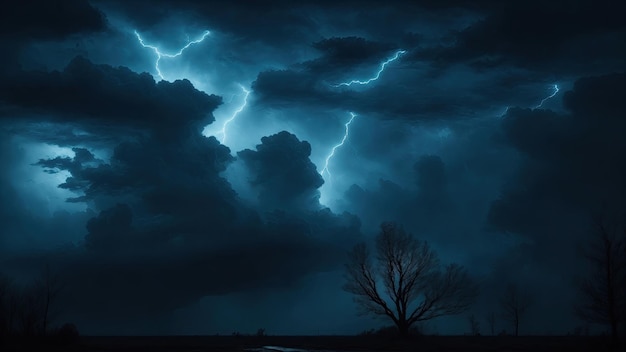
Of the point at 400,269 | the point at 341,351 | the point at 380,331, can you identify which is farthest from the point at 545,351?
the point at 380,331

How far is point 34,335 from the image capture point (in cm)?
5091

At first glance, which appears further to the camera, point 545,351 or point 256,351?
point 256,351

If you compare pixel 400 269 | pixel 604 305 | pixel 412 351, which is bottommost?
pixel 412 351

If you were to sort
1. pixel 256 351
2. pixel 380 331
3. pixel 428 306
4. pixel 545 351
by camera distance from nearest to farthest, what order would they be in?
1. pixel 545 351
2. pixel 256 351
3. pixel 428 306
4. pixel 380 331

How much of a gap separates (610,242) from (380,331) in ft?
95.1

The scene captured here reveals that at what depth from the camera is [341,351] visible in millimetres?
40562

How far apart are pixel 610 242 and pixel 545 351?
29.0 feet

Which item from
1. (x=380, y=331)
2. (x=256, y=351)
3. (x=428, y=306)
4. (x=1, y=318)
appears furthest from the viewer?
(x=380, y=331)

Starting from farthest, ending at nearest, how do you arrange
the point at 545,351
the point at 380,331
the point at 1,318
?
the point at 380,331 → the point at 1,318 → the point at 545,351

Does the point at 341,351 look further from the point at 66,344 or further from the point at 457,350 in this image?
→ the point at 66,344

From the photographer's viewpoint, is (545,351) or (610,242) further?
(610,242)

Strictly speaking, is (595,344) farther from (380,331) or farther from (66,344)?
(66,344)

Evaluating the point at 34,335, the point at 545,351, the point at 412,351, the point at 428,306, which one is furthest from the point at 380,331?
the point at 34,335

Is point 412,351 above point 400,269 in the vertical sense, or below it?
below
